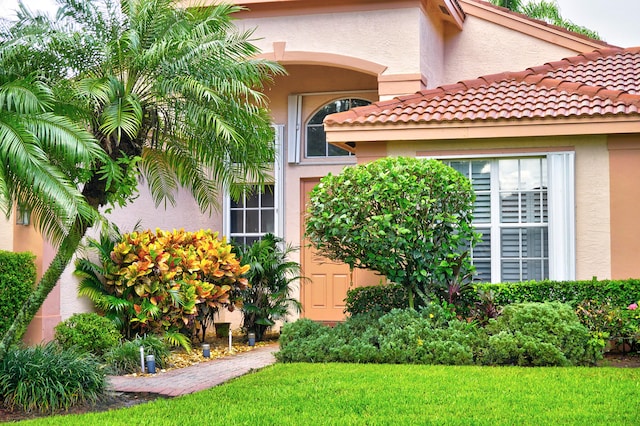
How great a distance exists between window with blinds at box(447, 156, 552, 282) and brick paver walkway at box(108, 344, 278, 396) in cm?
A: 351

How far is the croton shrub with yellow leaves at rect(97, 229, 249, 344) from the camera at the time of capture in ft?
37.7

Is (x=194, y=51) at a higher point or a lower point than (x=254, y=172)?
higher

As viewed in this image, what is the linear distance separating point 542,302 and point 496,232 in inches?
53.6

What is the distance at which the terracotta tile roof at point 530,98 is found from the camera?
11617mm

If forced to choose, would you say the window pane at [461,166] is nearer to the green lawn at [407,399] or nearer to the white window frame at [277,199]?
the green lawn at [407,399]

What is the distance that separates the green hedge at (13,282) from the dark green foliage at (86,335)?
2.17ft

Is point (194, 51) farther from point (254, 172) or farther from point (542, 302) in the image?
point (542, 302)

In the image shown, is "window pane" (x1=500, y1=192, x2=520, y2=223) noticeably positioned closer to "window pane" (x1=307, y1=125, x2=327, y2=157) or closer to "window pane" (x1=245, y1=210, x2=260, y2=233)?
"window pane" (x1=307, y1=125, x2=327, y2=157)

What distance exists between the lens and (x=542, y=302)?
435 inches

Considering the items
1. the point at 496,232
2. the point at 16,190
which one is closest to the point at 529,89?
the point at 496,232

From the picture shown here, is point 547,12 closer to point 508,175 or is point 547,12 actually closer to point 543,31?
point 543,31

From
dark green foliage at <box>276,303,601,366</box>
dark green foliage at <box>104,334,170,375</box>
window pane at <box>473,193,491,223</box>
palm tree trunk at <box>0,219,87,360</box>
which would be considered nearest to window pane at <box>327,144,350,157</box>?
window pane at <box>473,193,491,223</box>

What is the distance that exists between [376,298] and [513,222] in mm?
2282

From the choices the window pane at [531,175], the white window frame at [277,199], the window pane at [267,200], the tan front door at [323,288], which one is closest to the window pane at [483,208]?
the window pane at [531,175]
